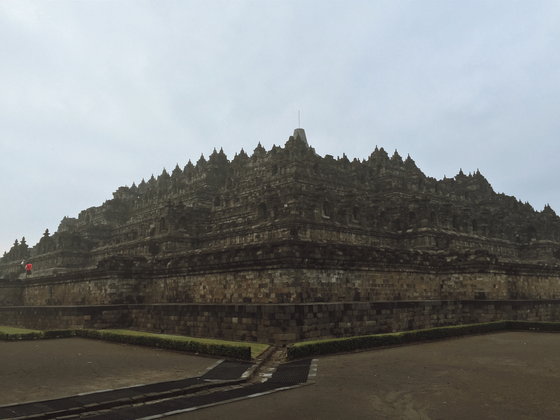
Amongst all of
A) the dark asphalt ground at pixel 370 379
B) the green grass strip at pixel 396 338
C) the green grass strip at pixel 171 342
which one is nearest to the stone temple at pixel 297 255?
the green grass strip at pixel 396 338

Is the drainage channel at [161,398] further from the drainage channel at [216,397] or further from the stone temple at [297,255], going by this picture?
the stone temple at [297,255]

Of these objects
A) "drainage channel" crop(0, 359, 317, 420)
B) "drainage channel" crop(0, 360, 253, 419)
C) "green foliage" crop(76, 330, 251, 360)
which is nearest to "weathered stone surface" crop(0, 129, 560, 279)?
"green foliage" crop(76, 330, 251, 360)

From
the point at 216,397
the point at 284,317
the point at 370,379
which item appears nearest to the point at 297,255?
the point at 284,317

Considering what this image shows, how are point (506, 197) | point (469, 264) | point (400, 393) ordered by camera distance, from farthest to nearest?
point (506, 197), point (469, 264), point (400, 393)

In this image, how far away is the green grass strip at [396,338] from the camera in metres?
14.6

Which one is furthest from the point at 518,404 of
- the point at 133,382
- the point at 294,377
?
the point at 133,382

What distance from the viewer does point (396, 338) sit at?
17.9 m

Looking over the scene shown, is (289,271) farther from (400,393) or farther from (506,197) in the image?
(506,197)

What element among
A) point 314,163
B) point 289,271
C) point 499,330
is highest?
point 314,163

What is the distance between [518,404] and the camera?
8922 millimetres

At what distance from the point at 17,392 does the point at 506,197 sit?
59637 millimetres

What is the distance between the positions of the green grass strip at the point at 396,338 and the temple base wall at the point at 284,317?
136 cm

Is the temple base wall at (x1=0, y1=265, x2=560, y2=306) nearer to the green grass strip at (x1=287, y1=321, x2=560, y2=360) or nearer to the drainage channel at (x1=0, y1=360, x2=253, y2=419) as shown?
the green grass strip at (x1=287, y1=321, x2=560, y2=360)

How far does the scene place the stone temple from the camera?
1964cm
